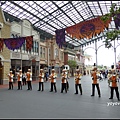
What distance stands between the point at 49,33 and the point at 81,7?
38.9 feet

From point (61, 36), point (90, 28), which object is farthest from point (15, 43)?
point (90, 28)

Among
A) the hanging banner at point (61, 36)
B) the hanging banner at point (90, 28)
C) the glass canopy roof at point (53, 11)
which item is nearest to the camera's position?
the hanging banner at point (90, 28)

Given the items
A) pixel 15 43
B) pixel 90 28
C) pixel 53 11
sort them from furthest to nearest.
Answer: pixel 53 11, pixel 15 43, pixel 90 28

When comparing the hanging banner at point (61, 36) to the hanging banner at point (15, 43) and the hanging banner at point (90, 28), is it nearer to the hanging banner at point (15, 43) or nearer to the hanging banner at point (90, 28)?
the hanging banner at point (90, 28)

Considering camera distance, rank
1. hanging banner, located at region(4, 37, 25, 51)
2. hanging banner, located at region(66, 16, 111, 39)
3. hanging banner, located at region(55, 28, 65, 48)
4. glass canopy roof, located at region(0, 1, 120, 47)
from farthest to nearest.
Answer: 1. glass canopy roof, located at region(0, 1, 120, 47)
2. hanging banner, located at region(4, 37, 25, 51)
3. hanging banner, located at region(55, 28, 65, 48)
4. hanging banner, located at region(66, 16, 111, 39)

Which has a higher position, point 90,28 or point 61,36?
point 90,28

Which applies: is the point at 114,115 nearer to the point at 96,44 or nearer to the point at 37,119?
the point at 37,119

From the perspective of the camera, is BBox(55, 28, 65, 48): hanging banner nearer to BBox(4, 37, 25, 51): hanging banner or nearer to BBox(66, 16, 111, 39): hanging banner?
BBox(66, 16, 111, 39): hanging banner

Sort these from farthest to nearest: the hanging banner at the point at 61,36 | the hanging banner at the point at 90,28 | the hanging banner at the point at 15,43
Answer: the hanging banner at the point at 15,43, the hanging banner at the point at 61,36, the hanging banner at the point at 90,28

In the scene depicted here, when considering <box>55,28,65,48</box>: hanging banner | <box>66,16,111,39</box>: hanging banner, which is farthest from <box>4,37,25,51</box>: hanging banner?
<box>66,16,111,39</box>: hanging banner

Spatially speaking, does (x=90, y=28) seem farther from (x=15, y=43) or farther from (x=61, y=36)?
(x=15, y=43)

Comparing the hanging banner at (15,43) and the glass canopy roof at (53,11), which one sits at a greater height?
the glass canopy roof at (53,11)

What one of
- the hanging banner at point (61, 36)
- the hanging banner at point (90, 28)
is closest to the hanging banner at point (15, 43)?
the hanging banner at point (61, 36)

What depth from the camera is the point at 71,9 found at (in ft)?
103
